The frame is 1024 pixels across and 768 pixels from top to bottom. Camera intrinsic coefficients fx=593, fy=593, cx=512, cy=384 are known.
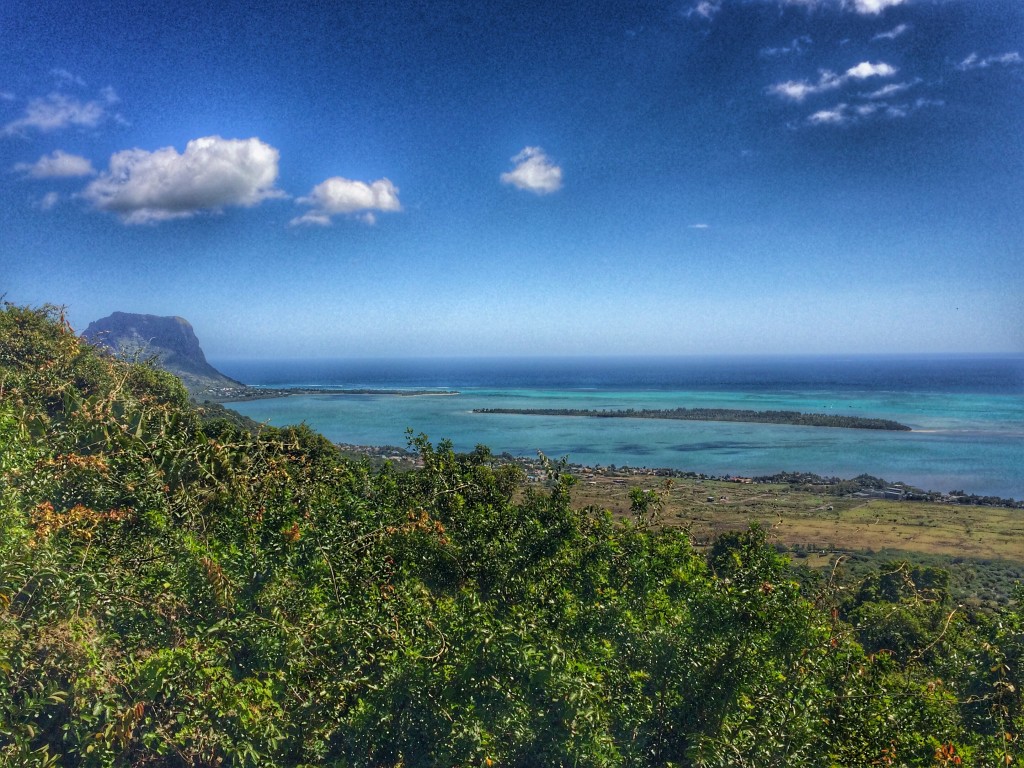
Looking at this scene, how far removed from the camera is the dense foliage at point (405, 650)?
13.9 ft

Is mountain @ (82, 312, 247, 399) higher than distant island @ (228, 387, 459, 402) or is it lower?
higher

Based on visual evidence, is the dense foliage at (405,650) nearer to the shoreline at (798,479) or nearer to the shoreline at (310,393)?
the shoreline at (798,479)

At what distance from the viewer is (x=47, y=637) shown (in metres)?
4.29

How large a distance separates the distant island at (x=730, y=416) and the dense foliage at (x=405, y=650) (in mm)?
56591

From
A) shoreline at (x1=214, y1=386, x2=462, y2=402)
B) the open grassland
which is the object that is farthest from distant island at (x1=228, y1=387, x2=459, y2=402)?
the open grassland

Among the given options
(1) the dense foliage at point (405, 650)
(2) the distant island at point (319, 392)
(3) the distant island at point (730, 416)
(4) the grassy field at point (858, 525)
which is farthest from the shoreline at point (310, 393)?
(1) the dense foliage at point (405, 650)

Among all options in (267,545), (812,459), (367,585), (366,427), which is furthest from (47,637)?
(366,427)

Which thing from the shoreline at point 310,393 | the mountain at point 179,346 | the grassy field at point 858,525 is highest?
the mountain at point 179,346

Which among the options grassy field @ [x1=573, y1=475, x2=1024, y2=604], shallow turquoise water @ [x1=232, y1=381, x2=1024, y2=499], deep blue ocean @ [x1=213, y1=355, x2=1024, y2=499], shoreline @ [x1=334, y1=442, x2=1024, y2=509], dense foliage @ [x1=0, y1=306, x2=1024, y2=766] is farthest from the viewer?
deep blue ocean @ [x1=213, y1=355, x2=1024, y2=499]

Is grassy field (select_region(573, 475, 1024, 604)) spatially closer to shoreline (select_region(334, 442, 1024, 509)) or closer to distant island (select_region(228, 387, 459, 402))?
shoreline (select_region(334, 442, 1024, 509))

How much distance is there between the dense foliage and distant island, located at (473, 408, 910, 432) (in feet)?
186

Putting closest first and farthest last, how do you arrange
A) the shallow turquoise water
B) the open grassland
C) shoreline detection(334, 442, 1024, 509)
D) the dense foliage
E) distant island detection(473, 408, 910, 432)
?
the dense foliage → the open grassland → shoreline detection(334, 442, 1024, 509) → the shallow turquoise water → distant island detection(473, 408, 910, 432)

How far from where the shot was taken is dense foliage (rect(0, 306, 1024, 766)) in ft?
13.9

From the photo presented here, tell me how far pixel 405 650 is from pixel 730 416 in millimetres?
62398
